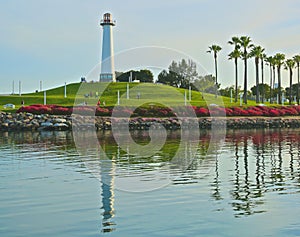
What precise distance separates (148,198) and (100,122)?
4419 cm

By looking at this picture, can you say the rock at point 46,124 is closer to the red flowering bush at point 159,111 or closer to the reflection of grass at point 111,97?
the red flowering bush at point 159,111

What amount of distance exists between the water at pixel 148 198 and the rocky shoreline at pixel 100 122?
30.9 m

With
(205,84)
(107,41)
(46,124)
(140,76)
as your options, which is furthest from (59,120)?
(205,84)

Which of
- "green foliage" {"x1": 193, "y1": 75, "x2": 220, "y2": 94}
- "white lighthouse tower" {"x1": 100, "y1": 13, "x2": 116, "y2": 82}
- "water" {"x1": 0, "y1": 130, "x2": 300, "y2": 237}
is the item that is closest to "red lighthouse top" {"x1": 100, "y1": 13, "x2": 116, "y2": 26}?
"white lighthouse tower" {"x1": 100, "y1": 13, "x2": 116, "y2": 82}

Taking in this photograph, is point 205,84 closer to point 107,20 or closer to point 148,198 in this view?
point 107,20

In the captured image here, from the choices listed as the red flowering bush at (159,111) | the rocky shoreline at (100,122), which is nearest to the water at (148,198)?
the rocky shoreline at (100,122)

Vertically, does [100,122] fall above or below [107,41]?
below

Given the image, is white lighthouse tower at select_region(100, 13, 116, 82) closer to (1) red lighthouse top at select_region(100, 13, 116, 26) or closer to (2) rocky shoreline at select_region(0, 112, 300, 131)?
(1) red lighthouse top at select_region(100, 13, 116, 26)

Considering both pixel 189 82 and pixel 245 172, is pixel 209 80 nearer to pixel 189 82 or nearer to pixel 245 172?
pixel 189 82

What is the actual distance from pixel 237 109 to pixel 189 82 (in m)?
41.2

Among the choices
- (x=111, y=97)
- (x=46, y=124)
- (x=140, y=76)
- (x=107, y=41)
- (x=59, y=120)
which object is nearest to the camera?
(x=46, y=124)

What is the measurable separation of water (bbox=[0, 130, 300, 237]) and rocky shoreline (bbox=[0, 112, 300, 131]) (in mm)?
30916

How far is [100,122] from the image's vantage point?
5934 centimetres

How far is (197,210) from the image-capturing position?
13922 millimetres
